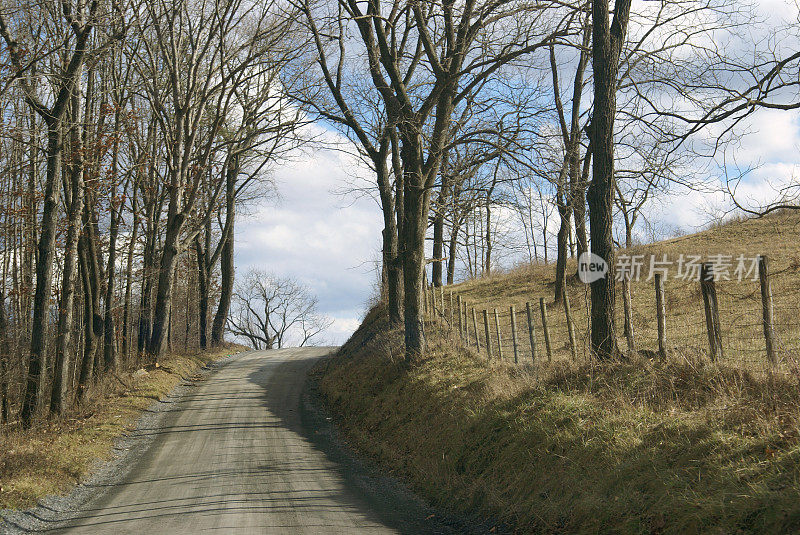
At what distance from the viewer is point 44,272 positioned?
1329 centimetres

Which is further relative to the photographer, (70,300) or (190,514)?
(70,300)

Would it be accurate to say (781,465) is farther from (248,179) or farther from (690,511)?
(248,179)

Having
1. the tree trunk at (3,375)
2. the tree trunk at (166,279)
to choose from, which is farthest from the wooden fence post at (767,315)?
the tree trunk at (166,279)

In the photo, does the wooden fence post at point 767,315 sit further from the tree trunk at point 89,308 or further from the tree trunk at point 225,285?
the tree trunk at point 225,285

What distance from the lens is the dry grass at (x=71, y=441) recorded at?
973cm

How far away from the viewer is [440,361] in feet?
47.0

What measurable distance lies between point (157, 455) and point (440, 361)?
21.2 ft

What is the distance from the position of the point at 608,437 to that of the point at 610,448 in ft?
0.97

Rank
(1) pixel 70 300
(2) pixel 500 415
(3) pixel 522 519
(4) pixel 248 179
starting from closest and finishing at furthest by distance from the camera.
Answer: (3) pixel 522 519 → (2) pixel 500 415 → (1) pixel 70 300 → (4) pixel 248 179

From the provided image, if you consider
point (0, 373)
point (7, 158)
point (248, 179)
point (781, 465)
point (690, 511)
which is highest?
point (248, 179)

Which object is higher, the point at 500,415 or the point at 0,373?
the point at 0,373

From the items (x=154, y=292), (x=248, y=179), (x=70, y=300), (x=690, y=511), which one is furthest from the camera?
(x=248, y=179)

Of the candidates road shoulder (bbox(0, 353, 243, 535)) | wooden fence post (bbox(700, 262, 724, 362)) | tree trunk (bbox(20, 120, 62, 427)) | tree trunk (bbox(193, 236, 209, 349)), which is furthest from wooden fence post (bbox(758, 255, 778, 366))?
tree trunk (bbox(193, 236, 209, 349))

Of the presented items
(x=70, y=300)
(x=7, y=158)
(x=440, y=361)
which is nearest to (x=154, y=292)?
(x=7, y=158)
